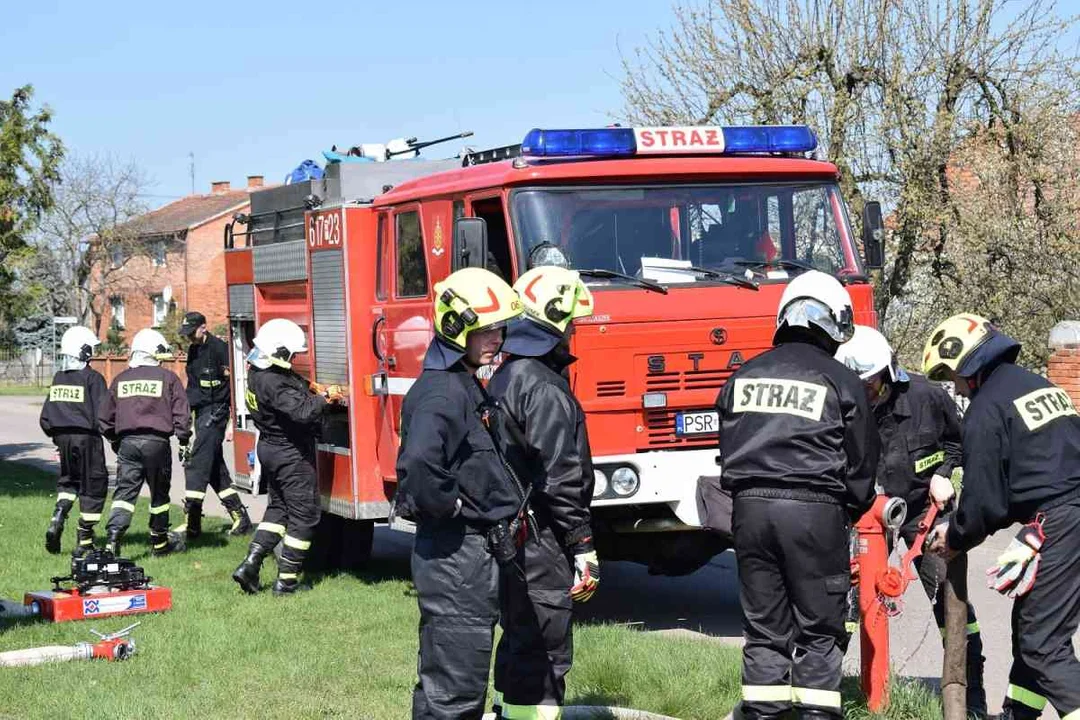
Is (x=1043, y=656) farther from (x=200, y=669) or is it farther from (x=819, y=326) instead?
(x=200, y=669)

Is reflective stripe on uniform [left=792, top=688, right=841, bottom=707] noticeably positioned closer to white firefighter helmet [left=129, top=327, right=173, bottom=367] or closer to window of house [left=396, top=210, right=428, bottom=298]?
window of house [left=396, top=210, right=428, bottom=298]

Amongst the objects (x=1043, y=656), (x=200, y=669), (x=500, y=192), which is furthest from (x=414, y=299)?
(x=1043, y=656)

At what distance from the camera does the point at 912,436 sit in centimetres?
696

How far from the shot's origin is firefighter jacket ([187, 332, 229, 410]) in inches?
526

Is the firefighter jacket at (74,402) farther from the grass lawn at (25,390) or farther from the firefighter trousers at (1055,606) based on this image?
the grass lawn at (25,390)

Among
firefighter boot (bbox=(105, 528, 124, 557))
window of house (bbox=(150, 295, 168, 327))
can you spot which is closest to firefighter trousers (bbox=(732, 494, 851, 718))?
firefighter boot (bbox=(105, 528, 124, 557))

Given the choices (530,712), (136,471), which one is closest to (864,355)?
(530,712)

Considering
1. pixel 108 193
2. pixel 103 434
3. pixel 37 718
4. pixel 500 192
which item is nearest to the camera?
pixel 37 718

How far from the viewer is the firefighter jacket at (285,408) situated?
1016 cm

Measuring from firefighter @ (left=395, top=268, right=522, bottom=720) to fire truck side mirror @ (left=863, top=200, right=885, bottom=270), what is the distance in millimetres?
4505

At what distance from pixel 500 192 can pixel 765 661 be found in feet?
13.3

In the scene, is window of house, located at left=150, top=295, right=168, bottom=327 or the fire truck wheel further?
window of house, located at left=150, top=295, right=168, bottom=327

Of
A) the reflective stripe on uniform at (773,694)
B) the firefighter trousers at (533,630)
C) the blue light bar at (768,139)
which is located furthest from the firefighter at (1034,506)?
the blue light bar at (768,139)

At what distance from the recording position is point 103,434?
12.3 metres
